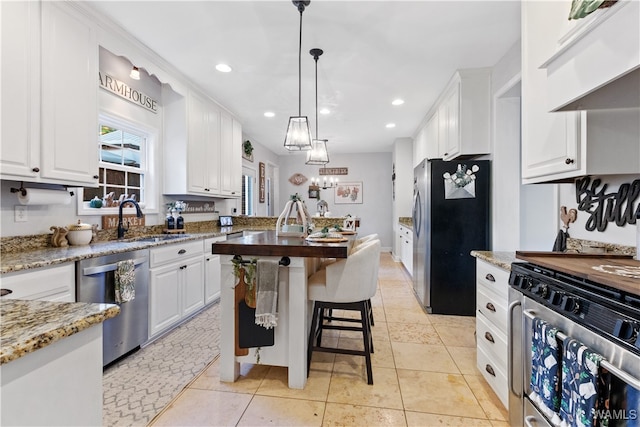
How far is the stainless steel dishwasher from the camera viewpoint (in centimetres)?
189

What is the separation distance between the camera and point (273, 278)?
1799 mm

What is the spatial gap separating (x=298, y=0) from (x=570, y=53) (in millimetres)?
1684

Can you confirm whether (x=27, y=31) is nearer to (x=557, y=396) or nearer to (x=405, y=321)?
(x=557, y=396)

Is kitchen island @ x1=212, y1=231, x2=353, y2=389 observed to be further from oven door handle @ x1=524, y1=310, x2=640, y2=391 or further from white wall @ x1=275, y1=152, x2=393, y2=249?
white wall @ x1=275, y1=152, x2=393, y2=249

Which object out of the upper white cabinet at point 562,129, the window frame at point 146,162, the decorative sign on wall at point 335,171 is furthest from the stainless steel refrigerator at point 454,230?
the decorative sign on wall at point 335,171

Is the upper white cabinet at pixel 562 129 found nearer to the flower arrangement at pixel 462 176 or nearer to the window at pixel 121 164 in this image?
the flower arrangement at pixel 462 176

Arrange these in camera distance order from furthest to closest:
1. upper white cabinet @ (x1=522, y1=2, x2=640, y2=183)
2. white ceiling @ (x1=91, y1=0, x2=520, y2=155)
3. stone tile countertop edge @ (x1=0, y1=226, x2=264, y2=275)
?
white ceiling @ (x1=91, y1=0, x2=520, y2=155)
stone tile countertop edge @ (x1=0, y1=226, x2=264, y2=275)
upper white cabinet @ (x1=522, y1=2, x2=640, y2=183)

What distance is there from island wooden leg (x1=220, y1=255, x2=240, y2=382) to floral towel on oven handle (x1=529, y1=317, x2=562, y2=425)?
5.33ft

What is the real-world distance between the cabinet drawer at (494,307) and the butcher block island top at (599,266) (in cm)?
35

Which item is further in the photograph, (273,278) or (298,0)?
(298,0)

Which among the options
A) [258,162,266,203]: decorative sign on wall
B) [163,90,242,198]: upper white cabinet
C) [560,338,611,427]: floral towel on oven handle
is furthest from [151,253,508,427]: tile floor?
[258,162,266,203]: decorative sign on wall

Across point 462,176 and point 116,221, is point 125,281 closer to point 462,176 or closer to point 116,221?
point 116,221

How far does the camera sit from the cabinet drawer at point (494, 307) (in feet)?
5.54

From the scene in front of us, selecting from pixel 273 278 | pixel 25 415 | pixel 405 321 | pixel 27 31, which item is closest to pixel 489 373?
pixel 405 321
